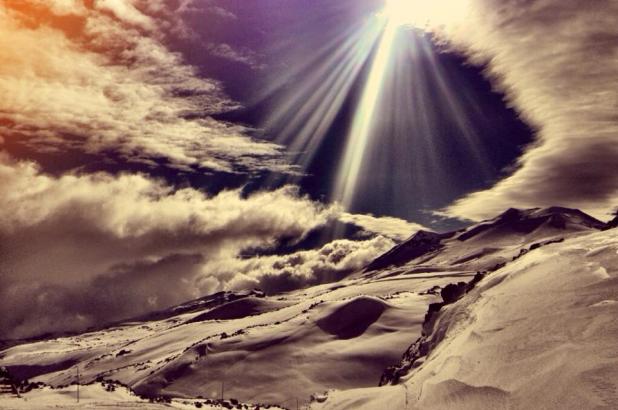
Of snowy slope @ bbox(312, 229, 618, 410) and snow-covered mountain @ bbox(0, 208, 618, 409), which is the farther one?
snow-covered mountain @ bbox(0, 208, 618, 409)

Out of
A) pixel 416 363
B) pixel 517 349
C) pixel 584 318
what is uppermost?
pixel 584 318

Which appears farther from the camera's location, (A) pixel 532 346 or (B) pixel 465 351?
(B) pixel 465 351

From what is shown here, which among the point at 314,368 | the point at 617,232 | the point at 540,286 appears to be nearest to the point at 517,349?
the point at 540,286

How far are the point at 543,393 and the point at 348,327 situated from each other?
49.2m

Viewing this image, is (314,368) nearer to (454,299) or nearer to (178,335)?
(454,299)

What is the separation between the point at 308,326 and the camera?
61875 millimetres

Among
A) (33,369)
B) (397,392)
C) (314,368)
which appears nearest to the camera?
(397,392)

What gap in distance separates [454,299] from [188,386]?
3275cm

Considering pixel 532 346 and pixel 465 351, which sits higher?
pixel 532 346

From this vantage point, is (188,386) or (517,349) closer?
(517,349)

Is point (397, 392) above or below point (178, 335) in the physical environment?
above

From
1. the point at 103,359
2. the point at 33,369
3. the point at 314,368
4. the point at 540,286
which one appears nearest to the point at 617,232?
the point at 540,286

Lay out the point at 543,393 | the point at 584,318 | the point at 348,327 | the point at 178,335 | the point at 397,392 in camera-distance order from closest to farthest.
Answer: the point at 543,393 < the point at 584,318 < the point at 397,392 < the point at 348,327 < the point at 178,335

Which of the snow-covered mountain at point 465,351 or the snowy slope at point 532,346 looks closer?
the snowy slope at point 532,346
